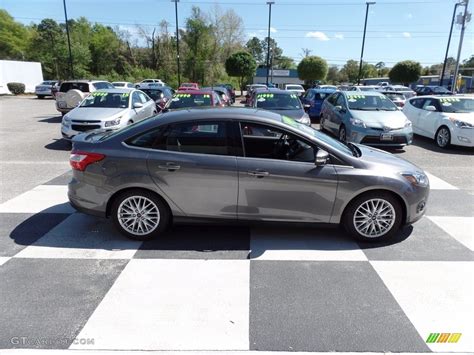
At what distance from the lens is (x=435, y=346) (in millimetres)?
2658

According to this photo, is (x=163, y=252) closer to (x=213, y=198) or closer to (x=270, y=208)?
(x=213, y=198)

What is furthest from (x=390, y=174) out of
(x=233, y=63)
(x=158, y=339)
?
(x=233, y=63)

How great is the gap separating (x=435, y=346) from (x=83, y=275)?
3.08m

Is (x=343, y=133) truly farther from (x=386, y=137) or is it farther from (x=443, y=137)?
(x=443, y=137)

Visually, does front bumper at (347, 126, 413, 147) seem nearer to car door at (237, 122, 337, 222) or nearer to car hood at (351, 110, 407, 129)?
car hood at (351, 110, 407, 129)

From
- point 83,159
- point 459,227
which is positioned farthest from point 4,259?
point 459,227

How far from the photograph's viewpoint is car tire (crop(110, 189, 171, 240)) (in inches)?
163

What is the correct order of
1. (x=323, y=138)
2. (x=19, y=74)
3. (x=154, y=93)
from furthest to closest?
1. (x=19, y=74)
2. (x=154, y=93)
3. (x=323, y=138)

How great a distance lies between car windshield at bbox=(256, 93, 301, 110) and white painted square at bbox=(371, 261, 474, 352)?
23.9 feet

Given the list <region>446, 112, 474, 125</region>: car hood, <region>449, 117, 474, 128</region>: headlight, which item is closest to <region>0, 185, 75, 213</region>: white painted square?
<region>449, 117, 474, 128</region>: headlight

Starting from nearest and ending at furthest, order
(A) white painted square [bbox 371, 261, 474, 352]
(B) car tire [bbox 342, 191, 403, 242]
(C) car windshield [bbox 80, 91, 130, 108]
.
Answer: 1. (A) white painted square [bbox 371, 261, 474, 352]
2. (B) car tire [bbox 342, 191, 403, 242]
3. (C) car windshield [bbox 80, 91, 130, 108]

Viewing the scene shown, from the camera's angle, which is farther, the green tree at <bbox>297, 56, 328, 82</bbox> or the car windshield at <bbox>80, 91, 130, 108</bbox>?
the green tree at <bbox>297, 56, 328, 82</bbox>

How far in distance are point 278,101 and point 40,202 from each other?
7.26 m

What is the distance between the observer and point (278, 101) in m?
10.8
